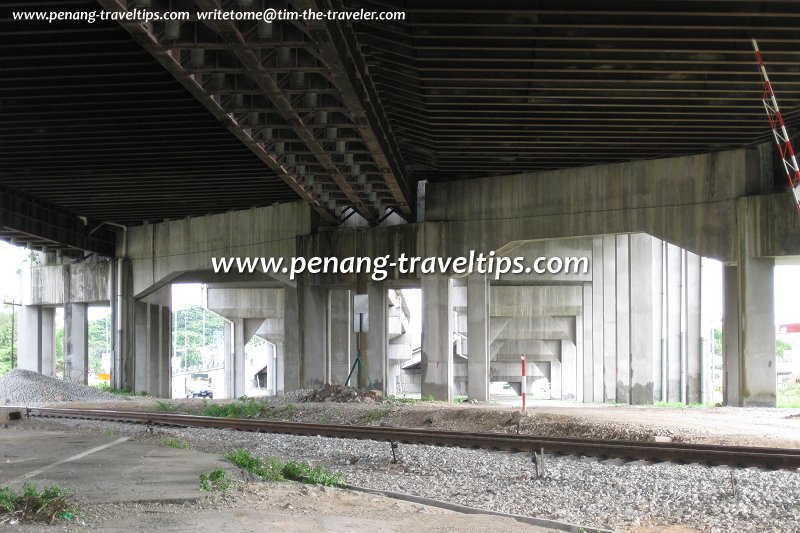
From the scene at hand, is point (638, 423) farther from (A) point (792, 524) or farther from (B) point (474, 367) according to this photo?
(B) point (474, 367)

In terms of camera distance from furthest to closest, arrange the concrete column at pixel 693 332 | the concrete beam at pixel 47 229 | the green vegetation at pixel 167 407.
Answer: the concrete column at pixel 693 332 → the concrete beam at pixel 47 229 → the green vegetation at pixel 167 407

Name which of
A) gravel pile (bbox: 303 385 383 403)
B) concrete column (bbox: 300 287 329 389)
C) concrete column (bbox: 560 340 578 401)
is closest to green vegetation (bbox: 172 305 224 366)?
concrete column (bbox: 560 340 578 401)

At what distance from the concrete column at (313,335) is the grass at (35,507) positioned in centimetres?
2386

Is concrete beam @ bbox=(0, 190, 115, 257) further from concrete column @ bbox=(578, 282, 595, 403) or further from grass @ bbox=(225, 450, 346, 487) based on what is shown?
grass @ bbox=(225, 450, 346, 487)

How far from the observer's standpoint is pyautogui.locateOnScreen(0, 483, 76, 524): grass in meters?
7.29

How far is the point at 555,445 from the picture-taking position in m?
12.7

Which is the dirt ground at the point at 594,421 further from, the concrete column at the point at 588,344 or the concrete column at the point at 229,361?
the concrete column at the point at 229,361

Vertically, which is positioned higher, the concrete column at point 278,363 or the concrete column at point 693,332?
the concrete column at point 693,332

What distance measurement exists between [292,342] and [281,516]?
26.7m

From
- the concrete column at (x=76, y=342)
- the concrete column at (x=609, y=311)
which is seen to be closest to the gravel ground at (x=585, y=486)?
the concrete column at (x=609, y=311)

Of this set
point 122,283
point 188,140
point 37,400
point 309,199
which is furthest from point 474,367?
point 122,283

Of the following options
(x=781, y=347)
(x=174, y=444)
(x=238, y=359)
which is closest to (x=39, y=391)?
(x=174, y=444)

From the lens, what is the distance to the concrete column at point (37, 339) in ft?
154

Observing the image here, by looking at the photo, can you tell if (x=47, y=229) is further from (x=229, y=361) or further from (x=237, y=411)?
(x=229, y=361)
